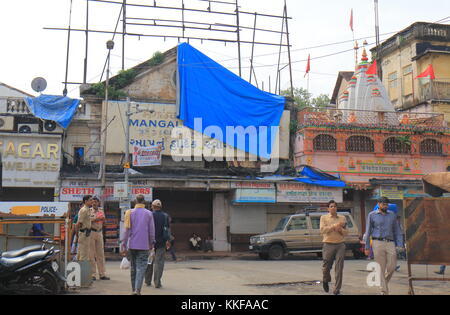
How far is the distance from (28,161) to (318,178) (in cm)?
1395

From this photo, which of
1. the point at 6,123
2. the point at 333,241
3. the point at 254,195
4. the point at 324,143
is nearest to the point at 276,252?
the point at 254,195

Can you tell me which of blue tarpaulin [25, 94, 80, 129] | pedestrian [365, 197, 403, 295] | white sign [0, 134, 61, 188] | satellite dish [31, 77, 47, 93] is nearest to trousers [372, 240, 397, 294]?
pedestrian [365, 197, 403, 295]

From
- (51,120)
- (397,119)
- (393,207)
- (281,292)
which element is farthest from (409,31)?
(281,292)

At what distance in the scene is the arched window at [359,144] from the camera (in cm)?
2563

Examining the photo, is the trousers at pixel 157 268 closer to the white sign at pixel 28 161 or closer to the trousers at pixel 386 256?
the trousers at pixel 386 256

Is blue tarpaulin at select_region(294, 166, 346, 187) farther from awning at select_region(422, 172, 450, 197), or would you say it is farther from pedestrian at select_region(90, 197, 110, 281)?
pedestrian at select_region(90, 197, 110, 281)

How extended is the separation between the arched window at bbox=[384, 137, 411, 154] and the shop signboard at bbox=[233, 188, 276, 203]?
701 cm

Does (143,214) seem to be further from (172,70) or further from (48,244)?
(172,70)

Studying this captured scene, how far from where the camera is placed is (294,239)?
1948cm

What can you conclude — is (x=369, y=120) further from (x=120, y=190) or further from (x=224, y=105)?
(x=120, y=190)

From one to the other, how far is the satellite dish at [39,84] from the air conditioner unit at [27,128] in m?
2.32

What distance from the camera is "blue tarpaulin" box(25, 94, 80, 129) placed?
74.2 feet

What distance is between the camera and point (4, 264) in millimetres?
7688
